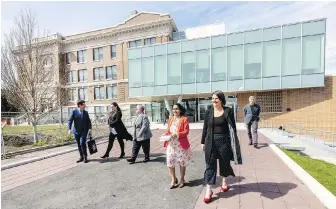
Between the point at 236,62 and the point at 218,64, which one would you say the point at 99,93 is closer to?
the point at 218,64

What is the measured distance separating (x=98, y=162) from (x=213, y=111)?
4455mm

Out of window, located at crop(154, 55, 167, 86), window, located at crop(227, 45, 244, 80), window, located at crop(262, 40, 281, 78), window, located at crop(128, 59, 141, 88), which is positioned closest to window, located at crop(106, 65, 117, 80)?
window, located at crop(128, 59, 141, 88)

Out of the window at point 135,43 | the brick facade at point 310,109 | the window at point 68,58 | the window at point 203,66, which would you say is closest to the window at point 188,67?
the window at point 203,66

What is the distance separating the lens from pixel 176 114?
4.35m

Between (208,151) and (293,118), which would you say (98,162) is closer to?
(208,151)

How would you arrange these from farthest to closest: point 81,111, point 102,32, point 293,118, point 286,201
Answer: point 102,32 < point 293,118 < point 81,111 < point 286,201

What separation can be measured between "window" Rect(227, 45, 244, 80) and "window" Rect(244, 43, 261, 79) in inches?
19.5

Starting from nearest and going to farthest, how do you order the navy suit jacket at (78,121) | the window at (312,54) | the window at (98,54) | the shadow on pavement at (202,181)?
the shadow on pavement at (202,181) < the navy suit jacket at (78,121) < the window at (312,54) < the window at (98,54)

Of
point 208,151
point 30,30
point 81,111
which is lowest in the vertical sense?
point 208,151

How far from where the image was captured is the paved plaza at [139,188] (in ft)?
12.0

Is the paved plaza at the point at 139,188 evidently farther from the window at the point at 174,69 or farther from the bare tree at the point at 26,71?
the window at the point at 174,69

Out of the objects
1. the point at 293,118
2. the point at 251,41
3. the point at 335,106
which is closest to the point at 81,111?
the point at 251,41

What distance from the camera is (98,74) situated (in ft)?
127

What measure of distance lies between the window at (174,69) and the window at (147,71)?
7.73 ft
